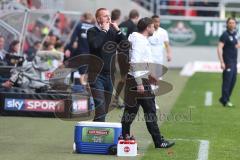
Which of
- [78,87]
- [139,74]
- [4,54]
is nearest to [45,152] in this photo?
[139,74]

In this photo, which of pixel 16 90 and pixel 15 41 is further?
pixel 15 41

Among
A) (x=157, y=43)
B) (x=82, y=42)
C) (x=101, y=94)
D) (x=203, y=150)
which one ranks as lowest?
(x=203, y=150)

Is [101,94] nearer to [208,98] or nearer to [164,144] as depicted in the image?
[164,144]

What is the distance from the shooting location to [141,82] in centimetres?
1035

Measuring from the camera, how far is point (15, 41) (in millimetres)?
17250

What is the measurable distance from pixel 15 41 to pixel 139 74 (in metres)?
7.45

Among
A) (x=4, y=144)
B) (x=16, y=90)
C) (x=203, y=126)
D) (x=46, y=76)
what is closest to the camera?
(x=4, y=144)

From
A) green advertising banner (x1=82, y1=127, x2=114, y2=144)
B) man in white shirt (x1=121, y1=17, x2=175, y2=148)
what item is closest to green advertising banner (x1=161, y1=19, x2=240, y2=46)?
man in white shirt (x1=121, y1=17, x2=175, y2=148)

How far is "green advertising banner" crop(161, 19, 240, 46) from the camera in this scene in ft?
106

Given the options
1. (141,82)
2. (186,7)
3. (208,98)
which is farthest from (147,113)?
(186,7)

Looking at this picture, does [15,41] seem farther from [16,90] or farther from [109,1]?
[109,1]

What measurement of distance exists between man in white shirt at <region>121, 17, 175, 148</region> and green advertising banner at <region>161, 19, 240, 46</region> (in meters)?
21.8

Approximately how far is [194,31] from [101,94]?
72.7ft

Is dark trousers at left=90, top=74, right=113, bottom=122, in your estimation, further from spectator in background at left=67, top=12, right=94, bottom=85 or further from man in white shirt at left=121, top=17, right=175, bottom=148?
spectator in background at left=67, top=12, right=94, bottom=85
